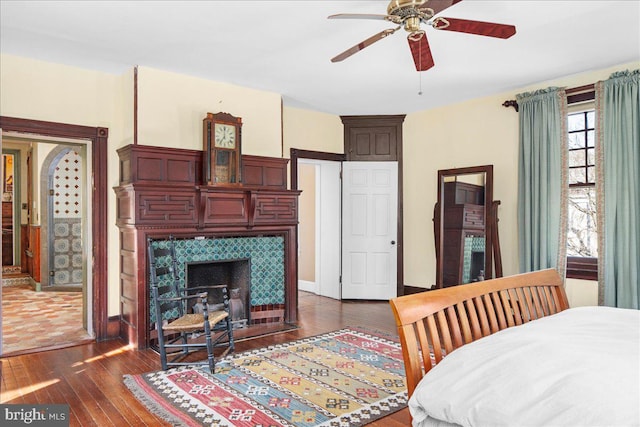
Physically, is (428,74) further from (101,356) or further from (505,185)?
(101,356)

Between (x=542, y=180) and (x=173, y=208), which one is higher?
(x=542, y=180)

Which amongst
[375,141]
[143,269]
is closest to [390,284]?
[375,141]

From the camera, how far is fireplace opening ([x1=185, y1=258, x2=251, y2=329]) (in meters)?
4.82

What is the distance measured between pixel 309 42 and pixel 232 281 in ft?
9.01

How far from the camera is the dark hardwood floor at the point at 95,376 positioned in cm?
279

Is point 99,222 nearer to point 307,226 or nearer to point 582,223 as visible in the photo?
point 307,226

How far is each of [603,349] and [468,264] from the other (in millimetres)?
3875

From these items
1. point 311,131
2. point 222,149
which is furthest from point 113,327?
point 311,131

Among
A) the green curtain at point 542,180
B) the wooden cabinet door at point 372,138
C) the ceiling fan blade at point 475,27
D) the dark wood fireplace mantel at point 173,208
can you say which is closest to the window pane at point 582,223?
the green curtain at point 542,180

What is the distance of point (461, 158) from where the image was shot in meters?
5.84

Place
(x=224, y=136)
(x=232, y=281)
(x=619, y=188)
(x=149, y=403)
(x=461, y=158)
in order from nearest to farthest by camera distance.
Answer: (x=149, y=403) < (x=619, y=188) < (x=224, y=136) < (x=232, y=281) < (x=461, y=158)

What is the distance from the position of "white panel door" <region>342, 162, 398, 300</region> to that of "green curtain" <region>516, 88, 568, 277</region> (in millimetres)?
1960


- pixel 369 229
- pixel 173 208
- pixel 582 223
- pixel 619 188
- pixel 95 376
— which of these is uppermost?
pixel 619 188

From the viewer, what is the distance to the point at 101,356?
398cm
